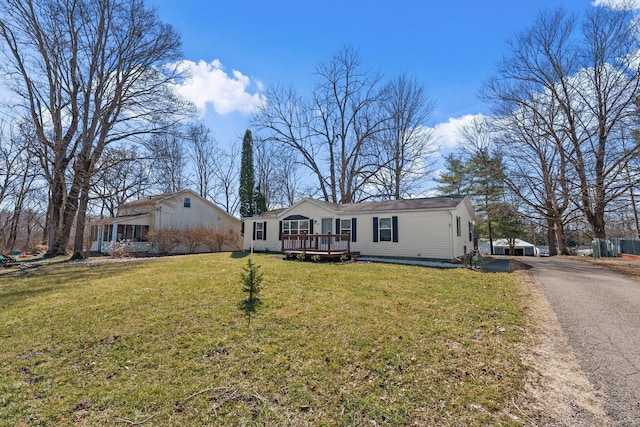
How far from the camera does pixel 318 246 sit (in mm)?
15055

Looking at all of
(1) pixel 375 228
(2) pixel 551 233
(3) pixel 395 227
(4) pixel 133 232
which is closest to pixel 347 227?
(1) pixel 375 228

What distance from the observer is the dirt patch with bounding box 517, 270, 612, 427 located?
2.60 metres

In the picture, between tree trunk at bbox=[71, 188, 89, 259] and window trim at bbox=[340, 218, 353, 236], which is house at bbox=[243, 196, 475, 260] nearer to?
window trim at bbox=[340, 218, 353, 236]

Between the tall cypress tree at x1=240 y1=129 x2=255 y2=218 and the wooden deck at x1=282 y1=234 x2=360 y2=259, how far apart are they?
11.0 meters

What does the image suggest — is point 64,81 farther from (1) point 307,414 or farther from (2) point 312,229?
(1) point 307,414

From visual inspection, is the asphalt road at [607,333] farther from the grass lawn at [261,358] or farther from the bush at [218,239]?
the bush at [218,239]

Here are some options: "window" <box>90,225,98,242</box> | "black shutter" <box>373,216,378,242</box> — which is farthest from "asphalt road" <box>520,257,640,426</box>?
"window" <box>90,225,98,242</box>

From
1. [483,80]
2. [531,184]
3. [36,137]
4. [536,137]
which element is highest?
[483,80]

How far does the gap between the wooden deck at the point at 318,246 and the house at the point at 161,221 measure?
8476 mm

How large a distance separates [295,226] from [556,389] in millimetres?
15478

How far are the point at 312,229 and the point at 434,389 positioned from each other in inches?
558

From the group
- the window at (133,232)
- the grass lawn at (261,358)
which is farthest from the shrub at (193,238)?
the grass lawn at (261,358)

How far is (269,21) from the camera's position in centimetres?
1141

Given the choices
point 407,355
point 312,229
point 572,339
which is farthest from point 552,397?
point 312,229
